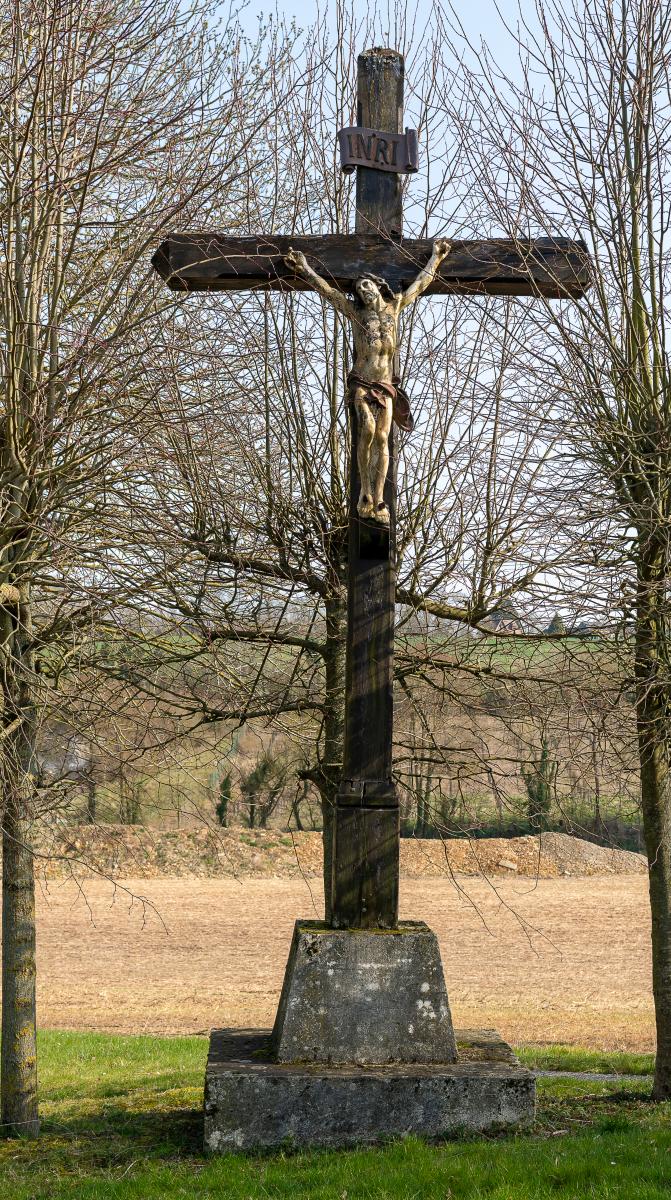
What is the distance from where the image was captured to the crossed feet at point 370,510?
19.4 feet

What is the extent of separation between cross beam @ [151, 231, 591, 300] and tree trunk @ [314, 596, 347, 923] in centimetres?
279

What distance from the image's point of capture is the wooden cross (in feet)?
18.7

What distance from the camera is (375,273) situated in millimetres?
6230

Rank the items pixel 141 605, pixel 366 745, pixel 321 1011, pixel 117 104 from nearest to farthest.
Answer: pixel 321 1011 → pixel 366 745 → pixel 117 104 → pixel 141 605

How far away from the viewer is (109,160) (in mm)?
6207

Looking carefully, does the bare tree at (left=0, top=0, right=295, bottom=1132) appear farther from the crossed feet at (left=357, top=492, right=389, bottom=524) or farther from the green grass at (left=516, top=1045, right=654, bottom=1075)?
the green grass at (left=516, top=1045, right=654, bottom=1075)

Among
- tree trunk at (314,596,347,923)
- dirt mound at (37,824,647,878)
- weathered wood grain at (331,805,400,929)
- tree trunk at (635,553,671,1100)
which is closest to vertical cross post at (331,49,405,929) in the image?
weathered wood grain at (331,805,400,929)

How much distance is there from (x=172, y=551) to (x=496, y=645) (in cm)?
253

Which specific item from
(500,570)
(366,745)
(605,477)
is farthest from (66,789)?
(605,477)

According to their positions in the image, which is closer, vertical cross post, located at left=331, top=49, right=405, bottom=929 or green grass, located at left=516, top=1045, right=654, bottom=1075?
vertical cross post, located at left=331, top=49, right=405, bottom=929

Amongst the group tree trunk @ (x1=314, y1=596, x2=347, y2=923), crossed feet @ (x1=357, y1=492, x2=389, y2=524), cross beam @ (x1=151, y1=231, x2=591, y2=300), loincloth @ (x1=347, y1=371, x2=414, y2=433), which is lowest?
tree trunk @ (x1=314, y1=596, x2=347, y2=923)

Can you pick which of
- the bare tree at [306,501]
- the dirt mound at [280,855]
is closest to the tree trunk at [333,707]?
the bare tree at [306,501]

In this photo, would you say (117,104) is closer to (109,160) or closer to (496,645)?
(109,160)

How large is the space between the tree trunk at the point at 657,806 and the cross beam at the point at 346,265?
2018 mm
